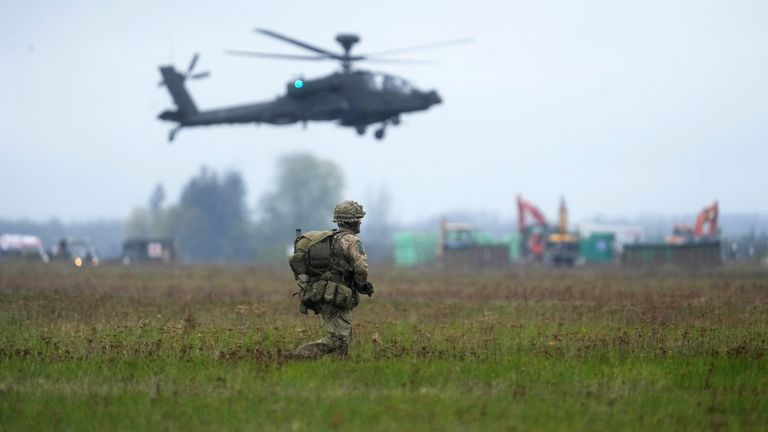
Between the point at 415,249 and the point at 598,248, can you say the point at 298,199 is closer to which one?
the point at 415,249

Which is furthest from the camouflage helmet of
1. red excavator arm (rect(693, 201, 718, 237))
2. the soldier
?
red excavator arm (rect(693, 201, 718, 237))

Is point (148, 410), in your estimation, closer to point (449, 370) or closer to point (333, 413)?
point (333, 413)

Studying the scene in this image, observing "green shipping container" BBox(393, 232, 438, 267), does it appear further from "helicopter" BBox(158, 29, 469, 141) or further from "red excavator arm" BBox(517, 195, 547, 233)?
"helicopter" BBox(158, 29, 469, 141)

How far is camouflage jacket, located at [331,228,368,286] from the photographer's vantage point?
12500mm

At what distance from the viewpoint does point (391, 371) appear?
11.7 m

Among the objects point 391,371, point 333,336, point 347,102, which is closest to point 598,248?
point 347,102

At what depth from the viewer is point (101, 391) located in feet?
34.8

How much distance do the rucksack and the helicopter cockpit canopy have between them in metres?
23.2

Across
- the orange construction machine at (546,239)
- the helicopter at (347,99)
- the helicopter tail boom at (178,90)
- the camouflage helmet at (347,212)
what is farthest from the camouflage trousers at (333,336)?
the orange construction machine at (546,239)

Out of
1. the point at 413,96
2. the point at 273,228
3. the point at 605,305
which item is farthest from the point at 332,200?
the point at 605,305

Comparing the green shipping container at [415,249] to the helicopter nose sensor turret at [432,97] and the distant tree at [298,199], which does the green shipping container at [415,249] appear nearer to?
the distant tree at [298,199]

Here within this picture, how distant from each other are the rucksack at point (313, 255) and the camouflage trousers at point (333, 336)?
43 centimetres

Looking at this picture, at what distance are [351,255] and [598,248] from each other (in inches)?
2601

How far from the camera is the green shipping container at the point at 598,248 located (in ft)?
251
